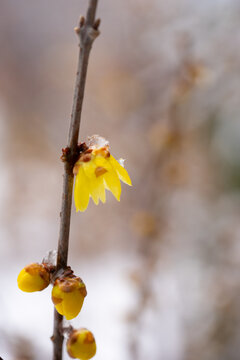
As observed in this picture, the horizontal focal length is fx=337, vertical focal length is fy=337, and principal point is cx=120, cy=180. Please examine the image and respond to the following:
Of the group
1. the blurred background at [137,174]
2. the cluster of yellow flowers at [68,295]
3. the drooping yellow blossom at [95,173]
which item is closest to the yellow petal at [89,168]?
the drooping yellow blossom at [95,173]

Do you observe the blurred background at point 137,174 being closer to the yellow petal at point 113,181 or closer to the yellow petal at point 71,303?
the yellow petal at point 71,303

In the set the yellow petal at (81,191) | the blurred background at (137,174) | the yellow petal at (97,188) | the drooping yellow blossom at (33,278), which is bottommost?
the drooping yellow blossom at (33,278)

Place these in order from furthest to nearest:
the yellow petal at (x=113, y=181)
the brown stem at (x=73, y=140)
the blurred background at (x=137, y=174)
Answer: the blurred background at (x=137, y=174) < the yellow petal at (x=113, y=181) < the brown stem at (x=73, y=140)

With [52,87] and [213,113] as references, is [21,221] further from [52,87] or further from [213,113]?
[213,113]

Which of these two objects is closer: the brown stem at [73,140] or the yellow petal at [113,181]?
the brown stem at [73,140]

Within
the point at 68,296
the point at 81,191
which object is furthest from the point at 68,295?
the point at 81,191

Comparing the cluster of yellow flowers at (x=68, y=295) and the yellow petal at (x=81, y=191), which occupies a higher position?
the yellow petal at (x=81, y=191)

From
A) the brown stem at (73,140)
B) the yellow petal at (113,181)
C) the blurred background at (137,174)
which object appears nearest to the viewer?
the brown stem at (73,140)
